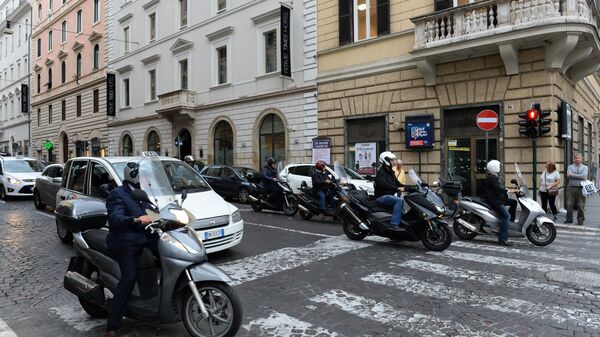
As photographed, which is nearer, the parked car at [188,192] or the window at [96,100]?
the parked car at [188,192]

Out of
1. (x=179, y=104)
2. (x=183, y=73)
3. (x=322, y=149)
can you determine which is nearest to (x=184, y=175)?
(x=322, y=149)

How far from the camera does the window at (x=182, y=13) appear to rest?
27062mm

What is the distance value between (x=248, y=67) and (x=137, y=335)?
19.8 metres

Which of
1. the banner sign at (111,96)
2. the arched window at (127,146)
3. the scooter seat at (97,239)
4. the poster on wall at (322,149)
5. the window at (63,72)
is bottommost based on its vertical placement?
the scooter seat at (97,239)

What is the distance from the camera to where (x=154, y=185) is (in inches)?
167

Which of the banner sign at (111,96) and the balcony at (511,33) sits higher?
the banner sign at (111,96)

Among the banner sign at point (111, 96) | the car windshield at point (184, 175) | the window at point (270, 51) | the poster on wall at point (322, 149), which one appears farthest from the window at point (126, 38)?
the car windshield at point (184, 175)

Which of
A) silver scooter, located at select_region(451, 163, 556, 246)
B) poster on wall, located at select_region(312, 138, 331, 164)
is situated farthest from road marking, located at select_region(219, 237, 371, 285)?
poster on wall, located at select_region(312, 138, 331, 164)

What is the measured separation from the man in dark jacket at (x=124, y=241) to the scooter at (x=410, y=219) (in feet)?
15.8

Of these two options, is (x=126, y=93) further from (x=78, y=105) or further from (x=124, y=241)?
(x=124, y=241)

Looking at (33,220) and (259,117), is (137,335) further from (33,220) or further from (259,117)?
(259,117)

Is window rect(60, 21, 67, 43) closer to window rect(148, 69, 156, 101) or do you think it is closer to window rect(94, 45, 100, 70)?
window rect(94, 45, 100, 70)

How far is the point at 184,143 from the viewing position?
27469mm

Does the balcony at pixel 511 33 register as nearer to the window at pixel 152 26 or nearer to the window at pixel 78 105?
the window at pixel 152 26
